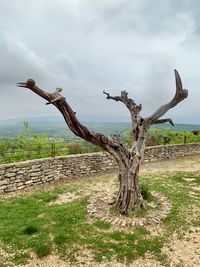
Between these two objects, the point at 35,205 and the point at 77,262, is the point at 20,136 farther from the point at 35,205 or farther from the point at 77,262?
the point at 77,262

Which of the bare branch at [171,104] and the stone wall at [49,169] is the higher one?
the bare branch at [171,104]

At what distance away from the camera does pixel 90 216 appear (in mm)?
7414

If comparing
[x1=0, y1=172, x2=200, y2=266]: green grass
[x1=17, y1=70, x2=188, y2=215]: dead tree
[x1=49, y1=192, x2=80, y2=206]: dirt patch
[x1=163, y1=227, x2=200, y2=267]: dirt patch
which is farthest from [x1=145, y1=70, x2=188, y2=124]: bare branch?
[x1=49, y1=192, x2=80, y2=206]: dirt patch

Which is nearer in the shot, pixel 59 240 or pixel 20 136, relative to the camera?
pixel 59 240

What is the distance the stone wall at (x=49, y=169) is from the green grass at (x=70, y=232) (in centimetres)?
109

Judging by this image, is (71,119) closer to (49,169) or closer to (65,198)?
(65,198)

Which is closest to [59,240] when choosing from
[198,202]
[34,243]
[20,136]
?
[34,243]

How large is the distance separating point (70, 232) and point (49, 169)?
16.7ft

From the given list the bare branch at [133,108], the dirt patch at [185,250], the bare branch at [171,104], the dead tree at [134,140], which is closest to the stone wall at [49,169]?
the dead tree at [134,140]

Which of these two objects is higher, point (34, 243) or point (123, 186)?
point (123, 186)

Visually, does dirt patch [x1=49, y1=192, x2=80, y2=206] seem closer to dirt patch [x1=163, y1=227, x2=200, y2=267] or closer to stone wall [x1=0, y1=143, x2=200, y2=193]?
stone wall [x1=0, y1=143, x2=200, y2=193]

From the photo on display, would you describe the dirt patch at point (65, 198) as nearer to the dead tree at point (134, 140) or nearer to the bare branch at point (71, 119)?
the dead tree at point (134, 140)

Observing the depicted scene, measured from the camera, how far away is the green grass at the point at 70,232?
572cm

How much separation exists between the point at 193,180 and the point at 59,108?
751 centimetres
